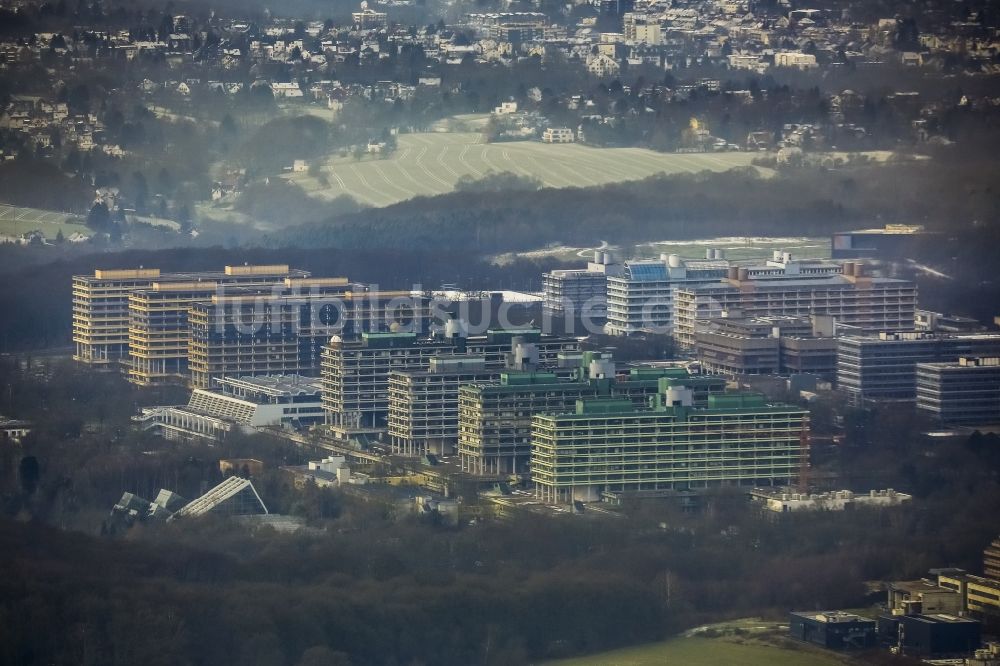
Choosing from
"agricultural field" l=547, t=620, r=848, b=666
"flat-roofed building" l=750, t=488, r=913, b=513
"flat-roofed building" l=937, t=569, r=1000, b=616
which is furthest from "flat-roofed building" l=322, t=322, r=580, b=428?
"agricultural field" l=547, t=620, r=848, b=666

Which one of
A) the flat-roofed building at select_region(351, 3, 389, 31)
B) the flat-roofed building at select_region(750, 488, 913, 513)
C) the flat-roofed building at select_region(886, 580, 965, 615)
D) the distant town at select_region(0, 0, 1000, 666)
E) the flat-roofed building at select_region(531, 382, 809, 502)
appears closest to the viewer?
the flat-roofed building at select_region(886, 580, 965, 615)

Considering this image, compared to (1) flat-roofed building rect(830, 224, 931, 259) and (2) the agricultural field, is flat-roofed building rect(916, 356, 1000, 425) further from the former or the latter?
(1) flat-roofed building rect(830, 224, 931, 259)

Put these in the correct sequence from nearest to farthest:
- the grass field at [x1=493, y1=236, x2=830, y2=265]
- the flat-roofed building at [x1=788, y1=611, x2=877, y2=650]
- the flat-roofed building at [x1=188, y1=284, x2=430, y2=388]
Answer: the flat-roofed building at [x1=788, y1=611, x2=877, y2=650], the flat-roofed building at [x1=188, y1=284, x2=430, y2=388], the grass field at [x1=493, y1=236, x2=830, y2=265]

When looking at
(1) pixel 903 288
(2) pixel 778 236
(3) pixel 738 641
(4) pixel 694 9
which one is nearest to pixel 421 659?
(3) pixel 738 641

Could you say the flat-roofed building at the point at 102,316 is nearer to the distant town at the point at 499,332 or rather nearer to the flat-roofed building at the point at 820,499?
the distant town at the point at 499,332

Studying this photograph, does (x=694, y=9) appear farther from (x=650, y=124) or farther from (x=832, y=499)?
(x=832, y=499)

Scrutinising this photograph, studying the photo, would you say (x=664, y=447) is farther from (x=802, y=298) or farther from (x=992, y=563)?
(x=802, y=298)

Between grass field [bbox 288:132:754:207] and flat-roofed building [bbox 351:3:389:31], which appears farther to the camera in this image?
flat-roofed building [bbox 351:3:389:31]

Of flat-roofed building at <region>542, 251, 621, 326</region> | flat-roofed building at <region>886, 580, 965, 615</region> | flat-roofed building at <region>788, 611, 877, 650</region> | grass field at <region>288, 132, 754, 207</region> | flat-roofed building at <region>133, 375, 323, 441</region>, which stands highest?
grass field at <region>288, 132, 754, 207</region>
